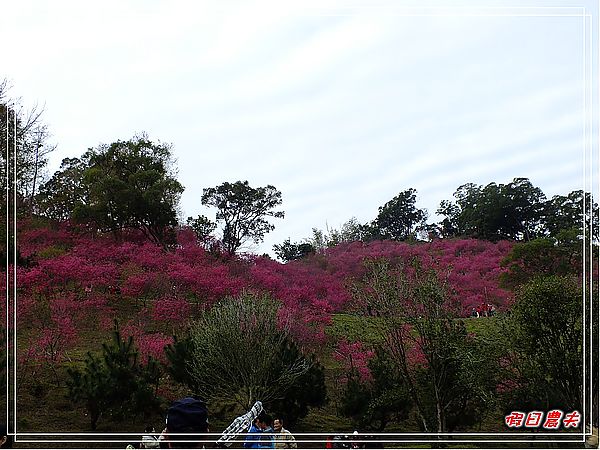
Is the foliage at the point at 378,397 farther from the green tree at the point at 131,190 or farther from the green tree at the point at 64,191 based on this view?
the green tree at the point at 64,191

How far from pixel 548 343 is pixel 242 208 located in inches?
149

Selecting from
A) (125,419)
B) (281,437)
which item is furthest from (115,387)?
(281,437)

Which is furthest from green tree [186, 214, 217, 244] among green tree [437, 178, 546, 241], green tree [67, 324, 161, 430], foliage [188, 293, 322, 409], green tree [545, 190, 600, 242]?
green tree [545, 190, 600, 242]

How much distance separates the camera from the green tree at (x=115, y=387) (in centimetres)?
750

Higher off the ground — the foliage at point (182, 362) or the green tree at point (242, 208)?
the green tree at point (242, 208)

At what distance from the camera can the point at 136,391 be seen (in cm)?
749

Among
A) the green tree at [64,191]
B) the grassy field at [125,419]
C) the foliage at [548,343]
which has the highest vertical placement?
the green tree at [64,191]

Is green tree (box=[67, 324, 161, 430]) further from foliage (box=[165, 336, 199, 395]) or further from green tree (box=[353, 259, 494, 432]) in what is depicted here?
green tree (box=[353, 259, 494, 432])

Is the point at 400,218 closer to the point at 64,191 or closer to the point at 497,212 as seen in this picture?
the point at 497,212

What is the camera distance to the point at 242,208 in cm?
835

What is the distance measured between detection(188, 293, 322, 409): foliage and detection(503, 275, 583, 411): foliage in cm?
231

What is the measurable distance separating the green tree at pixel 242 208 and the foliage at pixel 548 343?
2.88m

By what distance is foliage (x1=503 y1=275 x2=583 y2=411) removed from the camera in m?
5.90

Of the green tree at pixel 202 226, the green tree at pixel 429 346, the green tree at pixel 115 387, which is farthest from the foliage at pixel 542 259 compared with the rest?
the green tree at pixel 115 387
